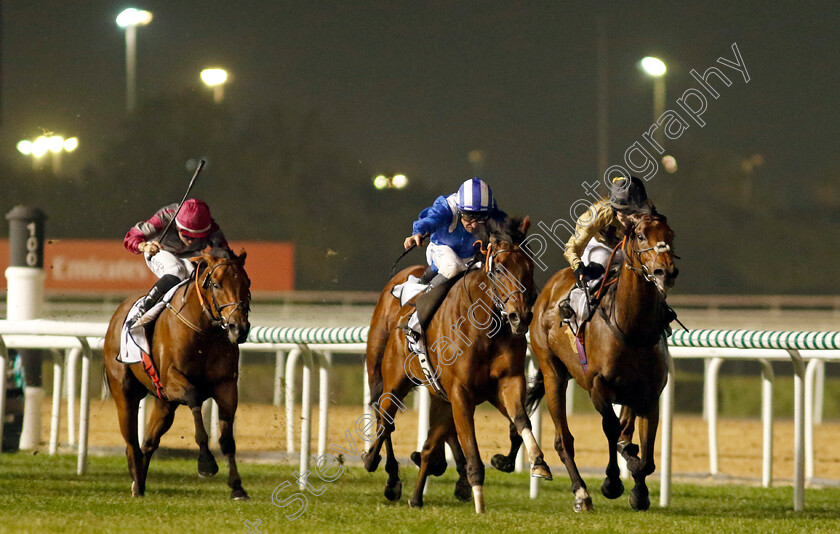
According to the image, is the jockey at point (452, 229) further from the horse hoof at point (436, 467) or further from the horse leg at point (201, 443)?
the horse leg at point (201, 443)

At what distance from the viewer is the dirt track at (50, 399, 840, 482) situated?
9586 millimetres

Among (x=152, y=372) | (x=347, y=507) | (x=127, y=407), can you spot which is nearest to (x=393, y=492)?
(x=347, y=507)

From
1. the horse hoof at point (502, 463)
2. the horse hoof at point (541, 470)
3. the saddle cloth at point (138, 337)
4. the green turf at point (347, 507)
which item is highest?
the saddle cloth at point (138, 337)

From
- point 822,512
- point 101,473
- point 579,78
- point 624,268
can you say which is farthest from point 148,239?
point 579,78

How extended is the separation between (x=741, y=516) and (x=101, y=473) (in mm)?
4034

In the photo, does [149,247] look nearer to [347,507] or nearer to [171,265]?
[171,265]

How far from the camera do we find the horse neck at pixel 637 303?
18.0 ft

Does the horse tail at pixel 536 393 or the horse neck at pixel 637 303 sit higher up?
the horse neck at pixel 637 303

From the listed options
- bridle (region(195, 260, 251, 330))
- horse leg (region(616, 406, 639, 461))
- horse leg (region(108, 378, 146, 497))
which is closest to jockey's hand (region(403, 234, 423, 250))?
bridle (region(195, 260, 251, 330))

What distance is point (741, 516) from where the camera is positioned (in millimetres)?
5543

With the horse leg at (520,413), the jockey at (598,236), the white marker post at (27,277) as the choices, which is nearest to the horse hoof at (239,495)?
the horse leg at (520,413)

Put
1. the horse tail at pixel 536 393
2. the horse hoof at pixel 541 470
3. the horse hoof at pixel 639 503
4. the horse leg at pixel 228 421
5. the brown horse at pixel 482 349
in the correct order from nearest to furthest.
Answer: the horse hoof at pixel 541 470 < the brown horse at pixel 482 349 < the horse hoof at pixel 639 503 < the horse leg at pixel 228 421 < the horse tail at pixel 536 393

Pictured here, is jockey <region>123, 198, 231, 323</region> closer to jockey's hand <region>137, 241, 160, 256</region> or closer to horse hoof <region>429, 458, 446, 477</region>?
jockey's hand <region>137, 241, 160, 256</region>

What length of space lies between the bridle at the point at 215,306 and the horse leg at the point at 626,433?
6.52 ft
